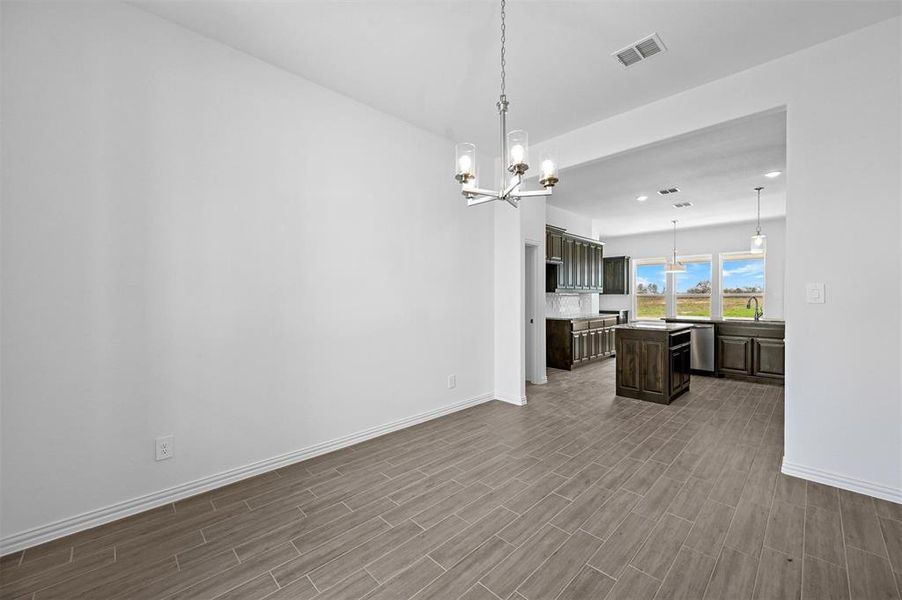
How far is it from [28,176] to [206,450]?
1.86m

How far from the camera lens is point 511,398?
4609 mm

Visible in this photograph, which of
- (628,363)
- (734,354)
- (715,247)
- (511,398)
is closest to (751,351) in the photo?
(734,354)

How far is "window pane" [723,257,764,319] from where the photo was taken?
7981 millimetres

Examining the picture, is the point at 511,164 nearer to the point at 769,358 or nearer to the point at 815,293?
the point at 815,293

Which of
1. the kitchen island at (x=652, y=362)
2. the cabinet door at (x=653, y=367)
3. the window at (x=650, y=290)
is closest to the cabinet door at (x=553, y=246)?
the kitchen island at (x=652, y=362)

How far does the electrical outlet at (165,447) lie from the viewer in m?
2.34

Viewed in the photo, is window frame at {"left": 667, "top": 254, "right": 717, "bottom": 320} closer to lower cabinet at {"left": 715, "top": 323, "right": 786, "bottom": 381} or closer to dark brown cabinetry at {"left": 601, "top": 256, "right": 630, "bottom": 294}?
dark brown cabinetry at {"left": 601, "top": 256, "right": 630, "bottom": 294}

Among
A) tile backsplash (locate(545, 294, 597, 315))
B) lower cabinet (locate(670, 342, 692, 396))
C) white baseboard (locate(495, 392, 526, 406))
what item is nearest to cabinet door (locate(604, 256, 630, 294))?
tile backsplash (locate(545, 294, 597, 315))

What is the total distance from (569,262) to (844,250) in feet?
14.9

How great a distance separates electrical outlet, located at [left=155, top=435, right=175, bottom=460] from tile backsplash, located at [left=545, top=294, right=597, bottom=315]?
608cm

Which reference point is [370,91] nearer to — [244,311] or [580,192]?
[244,311]

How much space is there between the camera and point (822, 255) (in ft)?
8.57

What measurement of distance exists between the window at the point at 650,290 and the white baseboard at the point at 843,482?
7.14 metres

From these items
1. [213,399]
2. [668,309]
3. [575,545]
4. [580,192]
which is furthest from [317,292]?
[668,309]
